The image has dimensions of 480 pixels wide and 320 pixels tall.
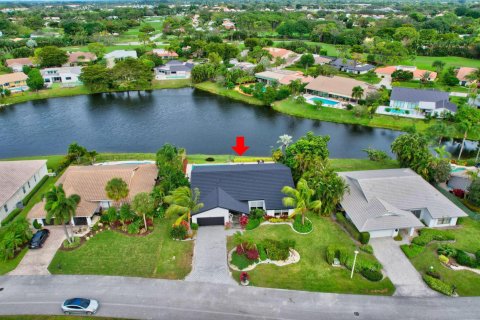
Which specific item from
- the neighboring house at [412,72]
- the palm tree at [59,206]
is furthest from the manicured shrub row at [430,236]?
the neighboring house at [412,72]

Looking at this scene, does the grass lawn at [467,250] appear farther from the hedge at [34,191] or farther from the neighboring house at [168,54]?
the neighboring house at [168,54]

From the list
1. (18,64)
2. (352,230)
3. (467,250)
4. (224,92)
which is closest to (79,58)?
(18,64)

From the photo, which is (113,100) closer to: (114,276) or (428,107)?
(114,276)

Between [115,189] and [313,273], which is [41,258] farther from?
[313,273]

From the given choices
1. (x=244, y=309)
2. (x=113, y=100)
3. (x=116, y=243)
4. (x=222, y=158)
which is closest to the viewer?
(x=244, y=309)

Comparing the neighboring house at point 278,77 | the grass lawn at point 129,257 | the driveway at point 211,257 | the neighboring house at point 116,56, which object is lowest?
the grass lawn at point 129,257

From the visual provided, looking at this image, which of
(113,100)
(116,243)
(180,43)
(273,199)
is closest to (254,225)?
(273,199)
